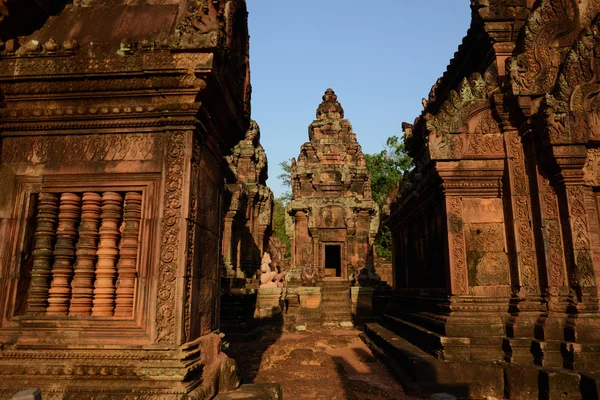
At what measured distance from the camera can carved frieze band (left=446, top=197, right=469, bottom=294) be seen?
21.6ft

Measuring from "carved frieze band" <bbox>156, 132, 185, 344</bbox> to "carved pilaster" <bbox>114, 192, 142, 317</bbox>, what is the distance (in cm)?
30

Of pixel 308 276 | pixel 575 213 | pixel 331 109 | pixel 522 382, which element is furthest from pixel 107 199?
pixel 331 109

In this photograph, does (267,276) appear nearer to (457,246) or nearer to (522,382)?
(457,246)

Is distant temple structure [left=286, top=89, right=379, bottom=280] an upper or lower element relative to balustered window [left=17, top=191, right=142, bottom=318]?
upper

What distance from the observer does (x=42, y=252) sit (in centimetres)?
354

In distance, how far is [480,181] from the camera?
691cm

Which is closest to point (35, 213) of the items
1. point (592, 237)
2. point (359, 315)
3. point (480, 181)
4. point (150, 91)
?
point (150, 91)

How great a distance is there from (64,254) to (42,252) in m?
0.20

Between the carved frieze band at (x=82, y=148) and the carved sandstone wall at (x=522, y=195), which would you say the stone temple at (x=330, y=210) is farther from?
the carved frieze band at (x=82, y=148)

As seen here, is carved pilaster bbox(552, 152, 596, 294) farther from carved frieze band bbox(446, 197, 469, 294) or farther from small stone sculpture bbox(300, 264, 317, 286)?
small stone sculpture bbox(300, 264, 317, 286)

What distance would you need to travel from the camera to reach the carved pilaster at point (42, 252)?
11.4 feet

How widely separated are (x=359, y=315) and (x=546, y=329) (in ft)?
41.4

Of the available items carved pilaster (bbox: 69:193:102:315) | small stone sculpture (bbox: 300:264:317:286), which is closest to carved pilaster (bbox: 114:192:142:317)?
carved pilaster (bbox: 69:193:102:315)

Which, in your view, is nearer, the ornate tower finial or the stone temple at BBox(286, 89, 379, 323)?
the stone temple at BBox(286, 89, 379, 323)
